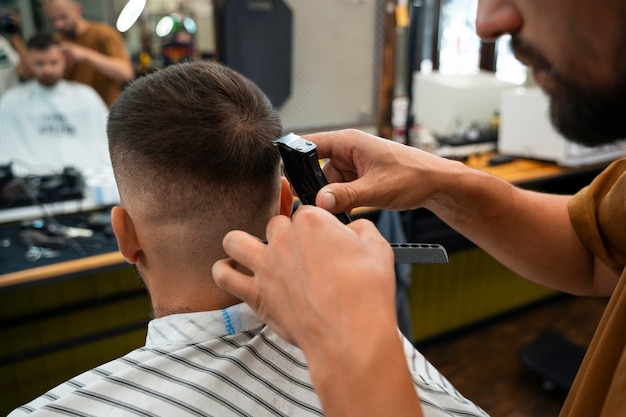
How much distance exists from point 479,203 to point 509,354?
2.51 meters

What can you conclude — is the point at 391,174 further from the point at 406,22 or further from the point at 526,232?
the point at 406,22

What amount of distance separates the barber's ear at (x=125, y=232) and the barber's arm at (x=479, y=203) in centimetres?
44

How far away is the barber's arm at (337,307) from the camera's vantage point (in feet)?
2.04

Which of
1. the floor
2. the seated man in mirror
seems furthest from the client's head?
the floor

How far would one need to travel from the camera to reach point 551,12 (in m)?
0.73

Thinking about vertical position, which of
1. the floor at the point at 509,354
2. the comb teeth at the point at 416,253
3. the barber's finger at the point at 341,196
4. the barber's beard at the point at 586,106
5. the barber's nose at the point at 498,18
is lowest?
the floor at the point at 509,354

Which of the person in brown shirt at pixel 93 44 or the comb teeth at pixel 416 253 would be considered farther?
the person in brown shirt at pixel 93 44

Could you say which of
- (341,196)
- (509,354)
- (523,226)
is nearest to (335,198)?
(341,196)

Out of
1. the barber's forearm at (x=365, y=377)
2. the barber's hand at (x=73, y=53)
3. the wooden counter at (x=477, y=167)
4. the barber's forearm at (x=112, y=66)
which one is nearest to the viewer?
the barber's forearm at (x=365, y=377)

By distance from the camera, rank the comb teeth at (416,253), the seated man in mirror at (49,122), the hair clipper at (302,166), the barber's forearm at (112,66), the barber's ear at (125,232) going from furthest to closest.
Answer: the barber's forearm at (112,66), the seated man in mirror at (49,122), the barber's ear at (125,232), the hair clipper at (302,166), the comb teeth at (416,253)

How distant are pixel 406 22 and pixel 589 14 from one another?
8.49 feet

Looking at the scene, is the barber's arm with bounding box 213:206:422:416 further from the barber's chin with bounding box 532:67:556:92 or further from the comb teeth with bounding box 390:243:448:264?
the barber's chin with bounding box 532:67:556:92

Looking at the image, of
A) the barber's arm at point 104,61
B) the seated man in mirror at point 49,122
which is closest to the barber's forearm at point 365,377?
the seated man in mirror at point 49,122

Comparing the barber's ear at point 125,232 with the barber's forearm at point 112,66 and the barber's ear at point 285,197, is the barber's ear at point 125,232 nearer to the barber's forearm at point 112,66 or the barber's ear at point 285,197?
the barber's ear at point 285,197
